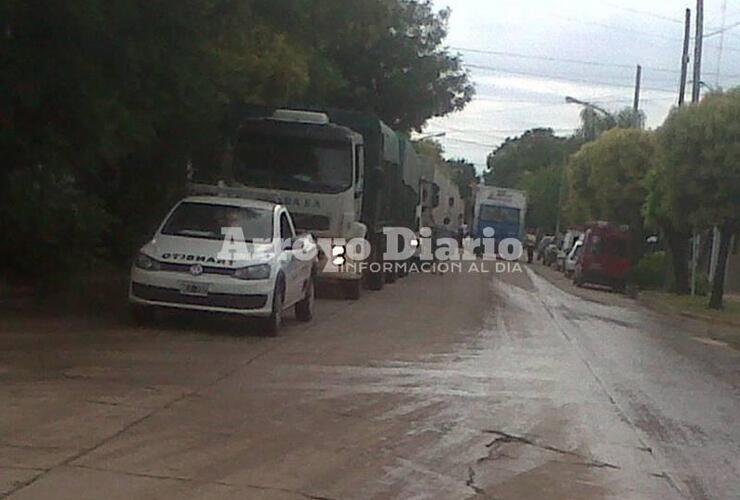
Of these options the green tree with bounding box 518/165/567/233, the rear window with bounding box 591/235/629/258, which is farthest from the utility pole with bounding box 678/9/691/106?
the green tree with bounding box 518/165/567/233

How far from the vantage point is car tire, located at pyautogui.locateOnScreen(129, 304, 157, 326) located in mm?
16312

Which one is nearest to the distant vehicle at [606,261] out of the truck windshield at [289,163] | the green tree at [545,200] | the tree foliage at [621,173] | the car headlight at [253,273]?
the tree foliage at [621,173]

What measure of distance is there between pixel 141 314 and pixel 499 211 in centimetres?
4883

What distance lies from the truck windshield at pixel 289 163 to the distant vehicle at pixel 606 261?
2289 centimetres

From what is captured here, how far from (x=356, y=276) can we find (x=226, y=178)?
11.9 feet

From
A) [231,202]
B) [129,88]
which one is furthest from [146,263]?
[129,88]

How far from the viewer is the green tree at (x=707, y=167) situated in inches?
1286

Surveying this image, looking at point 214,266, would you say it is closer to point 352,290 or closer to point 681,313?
point 352,290


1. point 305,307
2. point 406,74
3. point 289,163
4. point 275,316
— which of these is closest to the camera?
point 275,316

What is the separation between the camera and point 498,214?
64.4 meters

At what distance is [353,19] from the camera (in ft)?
68.2

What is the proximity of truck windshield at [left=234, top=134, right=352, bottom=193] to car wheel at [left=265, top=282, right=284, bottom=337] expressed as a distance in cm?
663

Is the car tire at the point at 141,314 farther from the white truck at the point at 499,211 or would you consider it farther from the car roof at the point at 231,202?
the white truck at the point at 499,211

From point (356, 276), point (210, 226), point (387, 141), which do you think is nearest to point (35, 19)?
point (210, 226)
